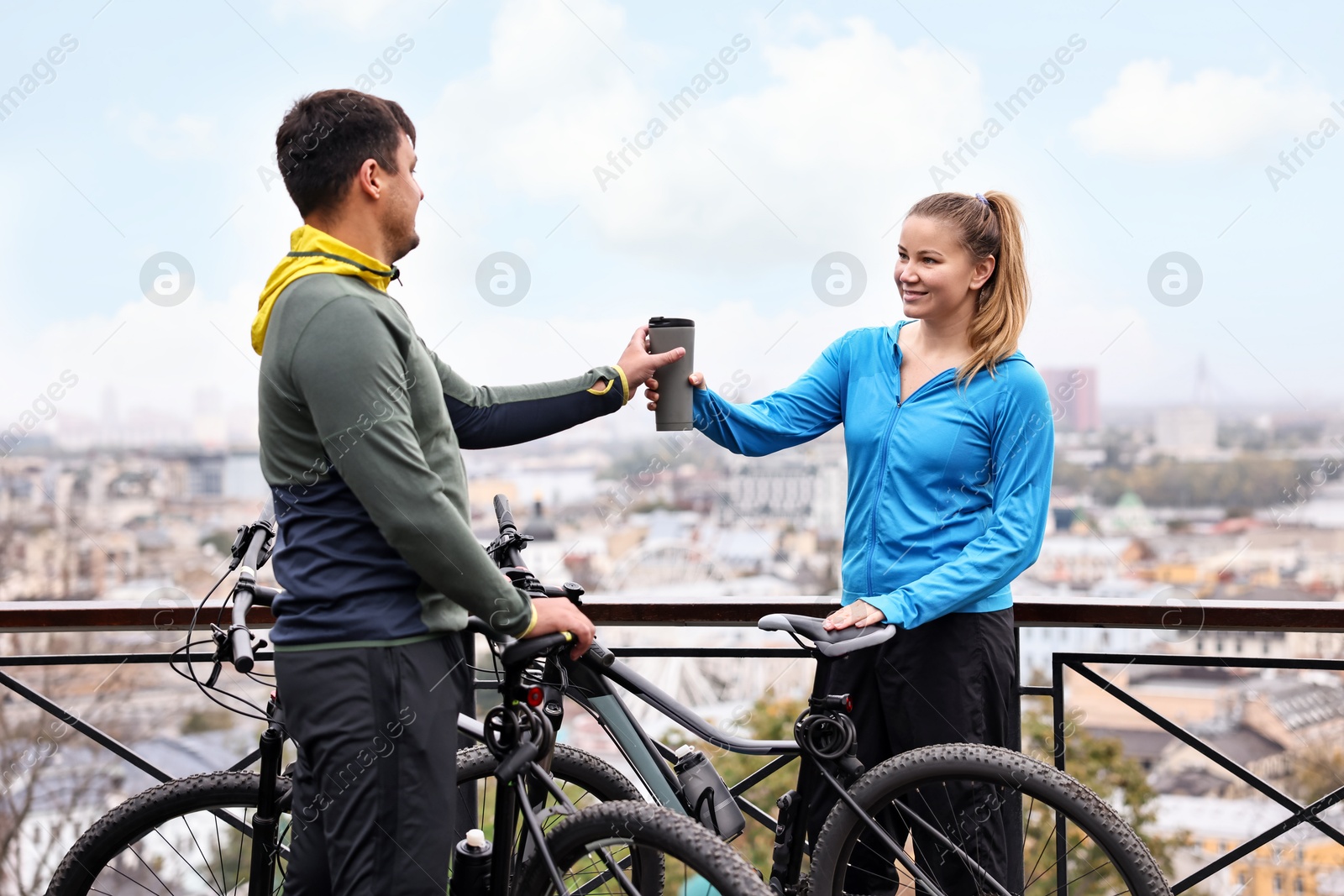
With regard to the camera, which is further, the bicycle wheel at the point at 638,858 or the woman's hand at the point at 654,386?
the woman's hand at the point at 654,386

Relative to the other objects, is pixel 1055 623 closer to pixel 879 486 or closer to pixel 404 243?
pixel 879 486

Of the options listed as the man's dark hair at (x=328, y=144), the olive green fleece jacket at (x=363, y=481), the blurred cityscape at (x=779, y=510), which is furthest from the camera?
the blurred cityscape at (x=779, y=510)

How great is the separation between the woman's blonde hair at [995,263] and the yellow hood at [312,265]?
0.82 m

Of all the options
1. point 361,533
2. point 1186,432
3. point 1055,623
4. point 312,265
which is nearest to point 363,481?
point 361,533

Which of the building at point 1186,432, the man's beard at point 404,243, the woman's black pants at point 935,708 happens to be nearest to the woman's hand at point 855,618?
the woman's black pants at point 935,708

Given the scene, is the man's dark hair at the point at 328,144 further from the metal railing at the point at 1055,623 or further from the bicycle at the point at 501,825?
the metal railing at the point at 1055,623

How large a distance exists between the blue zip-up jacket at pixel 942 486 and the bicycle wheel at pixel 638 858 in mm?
419

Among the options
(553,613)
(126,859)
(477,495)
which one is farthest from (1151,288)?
(477,495)

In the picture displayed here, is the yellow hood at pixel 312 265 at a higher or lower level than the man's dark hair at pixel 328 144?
lower

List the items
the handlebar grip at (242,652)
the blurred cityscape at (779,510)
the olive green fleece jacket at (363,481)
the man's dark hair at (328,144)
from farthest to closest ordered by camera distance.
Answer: the blurred cityscape at (779,510) < the handlebar grip at (242,652) < the man's dark hair at (328,144) < the olive green fleece jacket at (363,481)

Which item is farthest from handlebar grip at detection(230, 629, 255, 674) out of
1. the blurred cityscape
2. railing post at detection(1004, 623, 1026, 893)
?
the blurred cityscape

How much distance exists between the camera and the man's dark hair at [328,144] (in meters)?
1.28

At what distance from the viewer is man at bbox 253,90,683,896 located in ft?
3.90

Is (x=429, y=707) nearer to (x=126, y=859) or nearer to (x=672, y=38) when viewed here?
(x=126, y=859)
